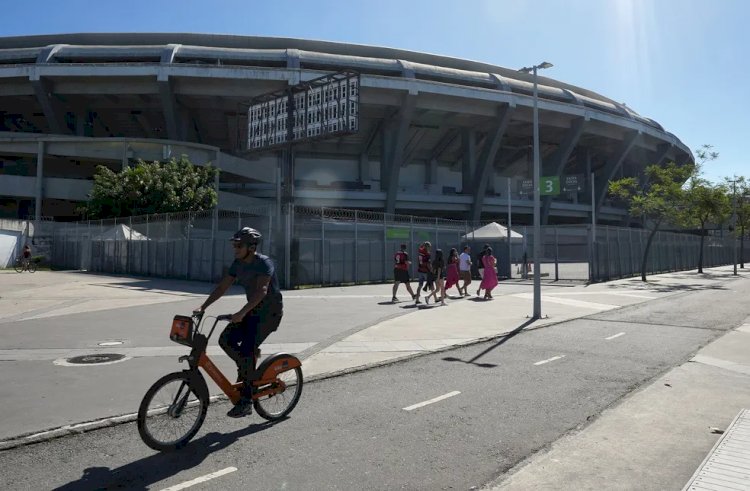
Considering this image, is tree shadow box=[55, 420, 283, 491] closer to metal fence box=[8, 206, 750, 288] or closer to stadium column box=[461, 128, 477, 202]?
metal fence box=[8, 206, 750, 288]

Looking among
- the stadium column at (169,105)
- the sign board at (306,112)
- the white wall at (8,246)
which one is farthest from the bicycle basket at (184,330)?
the stadium column at (169,105)

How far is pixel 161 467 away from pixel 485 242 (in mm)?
22861

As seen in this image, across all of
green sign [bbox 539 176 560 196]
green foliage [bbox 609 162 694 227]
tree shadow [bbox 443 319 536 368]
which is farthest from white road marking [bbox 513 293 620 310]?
green foliage [bbox 609 162 694 227]

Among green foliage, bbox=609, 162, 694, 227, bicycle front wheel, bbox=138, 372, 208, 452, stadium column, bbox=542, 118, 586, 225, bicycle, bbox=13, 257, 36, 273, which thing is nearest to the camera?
bicycle front wheel, bbox=138, 372, 208, 452

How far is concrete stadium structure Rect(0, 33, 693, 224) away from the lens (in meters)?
40.9

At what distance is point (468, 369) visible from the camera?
23.1 ft

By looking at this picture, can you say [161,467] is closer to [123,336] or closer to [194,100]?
[123,336]

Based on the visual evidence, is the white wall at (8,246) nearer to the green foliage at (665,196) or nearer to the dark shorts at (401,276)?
the dark shorts at (401,276)

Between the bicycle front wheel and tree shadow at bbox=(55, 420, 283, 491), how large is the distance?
0.35 ft

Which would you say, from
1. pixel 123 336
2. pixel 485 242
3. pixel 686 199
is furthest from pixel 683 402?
pixel 686 199

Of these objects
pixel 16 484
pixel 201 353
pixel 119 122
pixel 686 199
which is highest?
pixel 119 122

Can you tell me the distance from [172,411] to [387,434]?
1.74 m

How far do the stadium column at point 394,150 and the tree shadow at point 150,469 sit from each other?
41.8 metres

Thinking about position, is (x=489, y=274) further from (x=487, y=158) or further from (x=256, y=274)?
(x=487, y=158)
